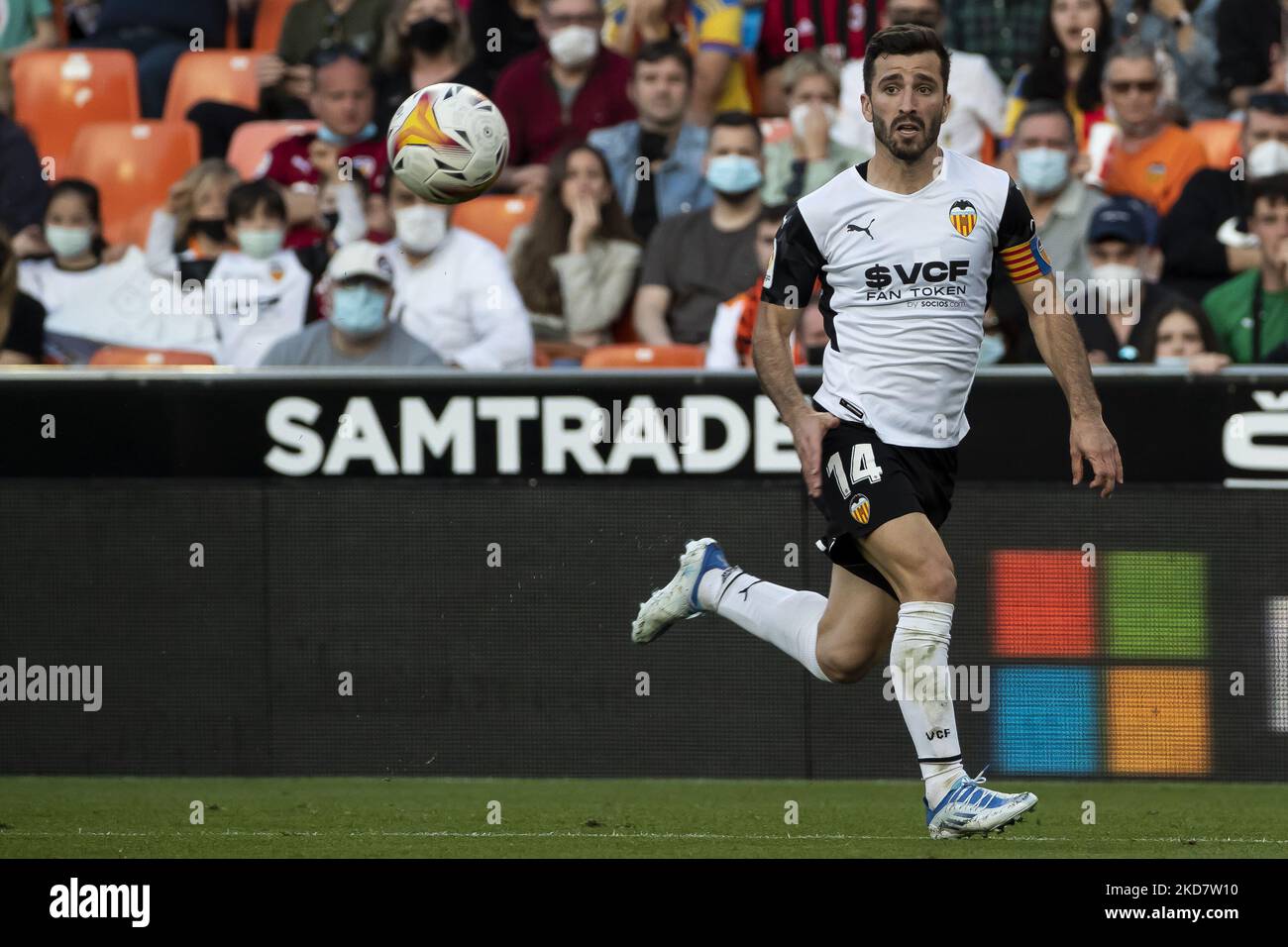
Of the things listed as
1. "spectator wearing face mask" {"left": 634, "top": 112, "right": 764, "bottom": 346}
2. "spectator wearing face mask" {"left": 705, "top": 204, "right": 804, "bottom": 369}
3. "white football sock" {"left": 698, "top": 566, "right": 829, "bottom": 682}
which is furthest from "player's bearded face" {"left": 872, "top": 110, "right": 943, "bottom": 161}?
"spectator wearing face mask" {"left": 634, "top": 112, "right": 764, "bottom": 346}

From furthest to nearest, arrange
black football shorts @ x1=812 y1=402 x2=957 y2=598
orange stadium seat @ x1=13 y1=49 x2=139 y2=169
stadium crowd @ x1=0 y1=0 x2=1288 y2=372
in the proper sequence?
orange stadium seat @ x1=13 y1=49 x2=139 y2=169 < stadium crowd @ x1=0 y1=0 x2=1288 y2=372 < black football shorts @ x1=812 y1=402 x2=957 y2=598

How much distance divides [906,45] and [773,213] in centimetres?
320

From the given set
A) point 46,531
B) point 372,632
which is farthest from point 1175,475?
point 46,531

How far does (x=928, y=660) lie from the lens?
559cm

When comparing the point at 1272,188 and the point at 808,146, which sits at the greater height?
the point at 808,146

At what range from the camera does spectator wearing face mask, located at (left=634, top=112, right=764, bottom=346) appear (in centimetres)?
884

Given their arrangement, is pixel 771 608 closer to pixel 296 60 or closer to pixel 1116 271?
pixel 1116 271

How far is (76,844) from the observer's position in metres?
6.18

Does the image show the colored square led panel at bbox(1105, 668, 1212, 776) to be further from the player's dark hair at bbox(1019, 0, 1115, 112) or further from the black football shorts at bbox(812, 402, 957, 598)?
the player's dark hair at bbox(1019, 0, 1115, 112)

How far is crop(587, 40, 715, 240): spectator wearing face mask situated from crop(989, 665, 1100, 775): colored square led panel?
311 cm

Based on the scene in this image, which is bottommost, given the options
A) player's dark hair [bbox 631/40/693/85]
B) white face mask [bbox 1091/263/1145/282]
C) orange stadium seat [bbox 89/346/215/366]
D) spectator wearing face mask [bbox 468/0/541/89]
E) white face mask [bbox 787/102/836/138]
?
orange stadium seat [bbox 89/346/215/366]

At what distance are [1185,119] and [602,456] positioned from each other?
3.99 m

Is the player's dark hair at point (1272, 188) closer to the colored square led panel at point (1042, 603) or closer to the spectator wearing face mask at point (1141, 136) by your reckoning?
the spectator wearing face mask at point (1141, 136)

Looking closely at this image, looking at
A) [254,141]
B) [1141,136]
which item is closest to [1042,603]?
[1141,136]
